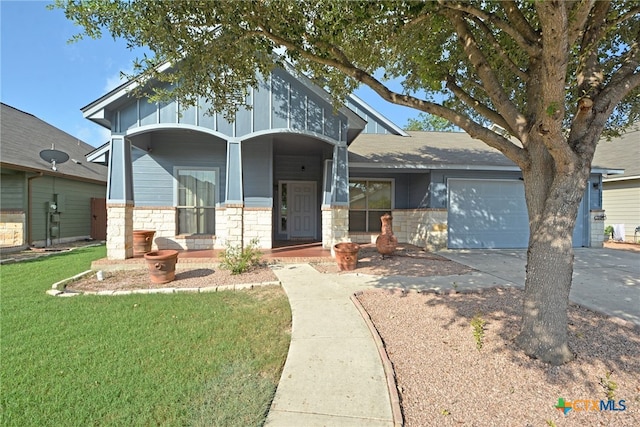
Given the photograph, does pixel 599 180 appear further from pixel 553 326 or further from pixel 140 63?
pixel 140 63

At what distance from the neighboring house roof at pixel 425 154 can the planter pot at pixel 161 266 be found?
617cm

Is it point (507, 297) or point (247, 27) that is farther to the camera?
point (507, 297)

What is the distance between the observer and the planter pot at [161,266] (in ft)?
19.0

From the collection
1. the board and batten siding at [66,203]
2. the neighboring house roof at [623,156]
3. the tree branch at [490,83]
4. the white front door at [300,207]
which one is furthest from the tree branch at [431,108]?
the neighboring house roof at [623,156]

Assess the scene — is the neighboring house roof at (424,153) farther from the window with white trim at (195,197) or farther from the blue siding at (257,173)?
the window with white trim at (195,197)

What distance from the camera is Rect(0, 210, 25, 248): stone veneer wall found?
33.8ft

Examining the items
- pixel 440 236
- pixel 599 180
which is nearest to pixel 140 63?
pixel 440 236

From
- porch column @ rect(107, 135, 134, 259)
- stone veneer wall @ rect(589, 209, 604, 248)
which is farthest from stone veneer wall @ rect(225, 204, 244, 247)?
stone veneer wall @ rect(589, 209, 604, 248)

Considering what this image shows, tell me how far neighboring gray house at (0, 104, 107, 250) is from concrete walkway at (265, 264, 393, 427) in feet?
39.9

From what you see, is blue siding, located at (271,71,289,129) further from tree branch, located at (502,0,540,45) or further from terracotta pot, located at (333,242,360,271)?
tree branch, located at (502,0,540,45)

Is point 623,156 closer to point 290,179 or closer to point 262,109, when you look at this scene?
point 290,179

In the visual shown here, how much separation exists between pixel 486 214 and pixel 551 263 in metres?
8.41

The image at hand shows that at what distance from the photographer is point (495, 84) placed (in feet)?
10.4

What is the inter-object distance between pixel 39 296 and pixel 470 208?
1174cm
